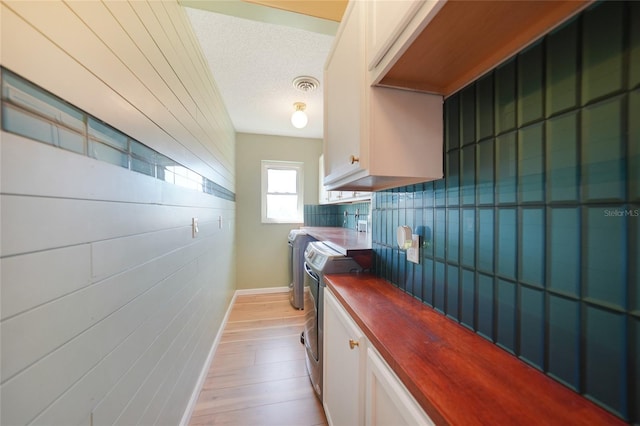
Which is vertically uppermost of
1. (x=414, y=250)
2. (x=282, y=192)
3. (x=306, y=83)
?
(x=306, y=83)

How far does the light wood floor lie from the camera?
149 centimetres

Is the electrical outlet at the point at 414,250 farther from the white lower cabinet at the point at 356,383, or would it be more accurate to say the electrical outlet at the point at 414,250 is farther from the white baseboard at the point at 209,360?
the white baseboard at the point at 209,360

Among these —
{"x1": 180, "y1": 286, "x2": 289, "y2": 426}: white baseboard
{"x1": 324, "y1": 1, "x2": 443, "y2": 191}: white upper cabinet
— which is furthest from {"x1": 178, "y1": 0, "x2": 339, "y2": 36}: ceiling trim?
{"x1": 180, "y1": 286, "x2": 289, "y2": 426}: white baseboard

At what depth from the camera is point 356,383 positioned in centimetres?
92

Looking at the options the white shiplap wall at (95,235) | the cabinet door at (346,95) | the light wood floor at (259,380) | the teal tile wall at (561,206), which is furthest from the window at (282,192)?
the teal tile wall at (561,206)

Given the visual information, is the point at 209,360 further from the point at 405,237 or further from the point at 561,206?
the point at 561,206

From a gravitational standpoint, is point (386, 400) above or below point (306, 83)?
below

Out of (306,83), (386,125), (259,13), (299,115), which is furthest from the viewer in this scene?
(299,115)

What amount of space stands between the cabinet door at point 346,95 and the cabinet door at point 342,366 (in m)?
0.68

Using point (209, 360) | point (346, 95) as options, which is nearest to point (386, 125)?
point (346, 95)

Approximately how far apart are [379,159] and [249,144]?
3.08m

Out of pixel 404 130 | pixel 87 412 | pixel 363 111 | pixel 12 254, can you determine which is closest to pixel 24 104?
pixel 12 254

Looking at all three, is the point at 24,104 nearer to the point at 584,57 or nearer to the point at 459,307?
the point at 584,57

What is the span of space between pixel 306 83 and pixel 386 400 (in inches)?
90.5
